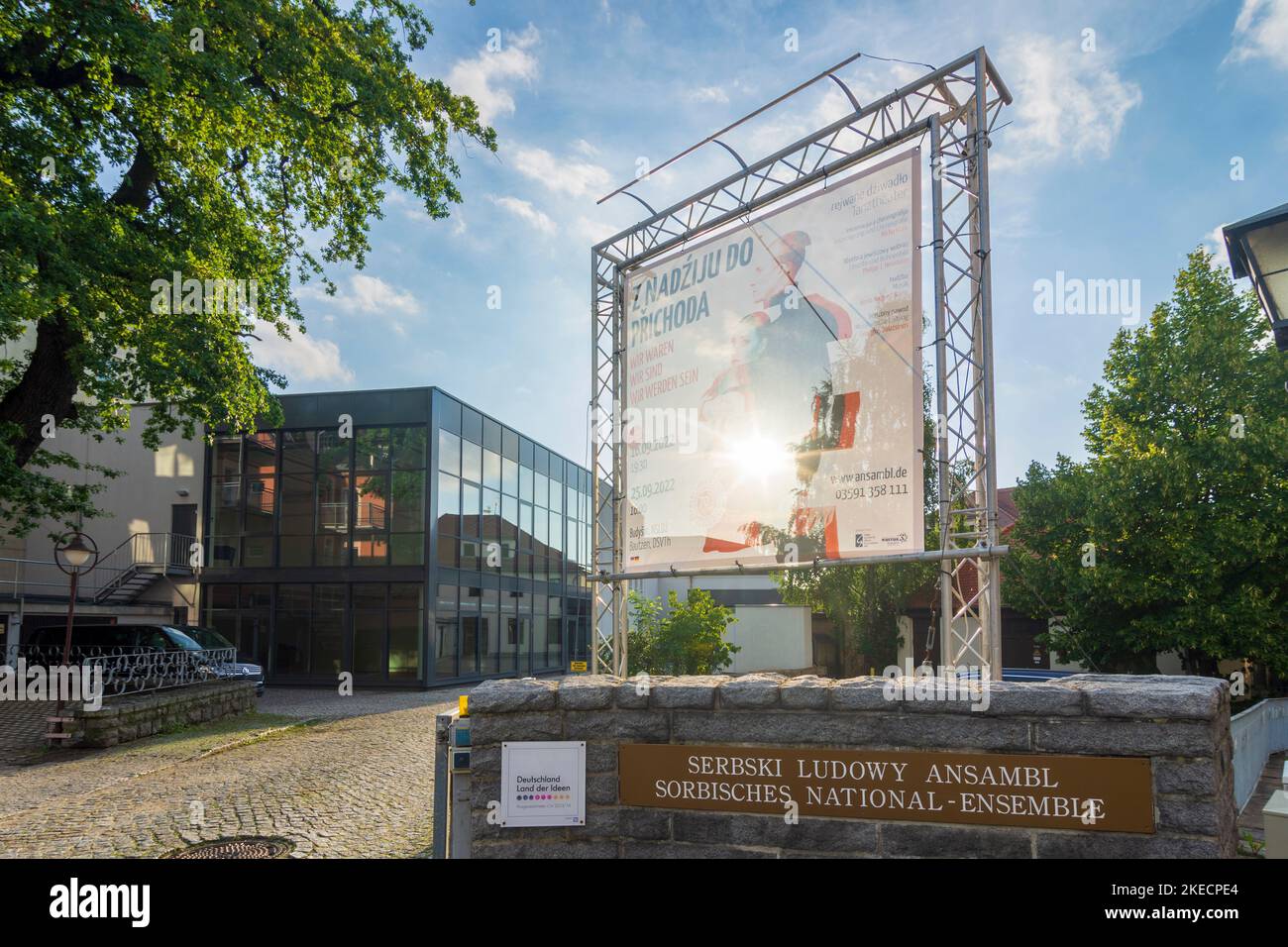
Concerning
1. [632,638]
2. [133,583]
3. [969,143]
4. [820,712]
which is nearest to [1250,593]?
[632,638]

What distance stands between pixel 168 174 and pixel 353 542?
488 inches

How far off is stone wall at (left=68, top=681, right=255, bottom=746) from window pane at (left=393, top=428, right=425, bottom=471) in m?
8.37

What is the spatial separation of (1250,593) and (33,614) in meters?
29.0

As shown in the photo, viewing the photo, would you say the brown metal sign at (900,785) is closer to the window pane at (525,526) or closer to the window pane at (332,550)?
the window pane at (332,550)

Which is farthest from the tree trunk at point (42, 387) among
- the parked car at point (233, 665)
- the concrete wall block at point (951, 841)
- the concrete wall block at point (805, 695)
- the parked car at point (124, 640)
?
the concrete wall block at point (951, 841)

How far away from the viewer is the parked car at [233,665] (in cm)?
1953

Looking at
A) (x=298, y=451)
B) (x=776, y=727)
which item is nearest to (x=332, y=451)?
(x=298, y=451)

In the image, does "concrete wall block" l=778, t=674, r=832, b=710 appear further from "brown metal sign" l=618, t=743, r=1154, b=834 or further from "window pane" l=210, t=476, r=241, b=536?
"window pane" l=210, t=476, r=241, b=536

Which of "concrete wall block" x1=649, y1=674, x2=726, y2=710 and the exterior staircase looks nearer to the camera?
"concrete wall block" x1=649, y1=674, x2=726, y2=710

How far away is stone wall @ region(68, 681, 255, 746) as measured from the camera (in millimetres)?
12570

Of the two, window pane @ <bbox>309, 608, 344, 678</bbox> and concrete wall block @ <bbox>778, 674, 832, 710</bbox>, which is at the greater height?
concrete wall block @ <bbox>778, 674, 832, 710</bbox>

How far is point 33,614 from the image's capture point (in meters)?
22.8

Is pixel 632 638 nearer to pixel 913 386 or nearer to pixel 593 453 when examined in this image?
pixel 593 453

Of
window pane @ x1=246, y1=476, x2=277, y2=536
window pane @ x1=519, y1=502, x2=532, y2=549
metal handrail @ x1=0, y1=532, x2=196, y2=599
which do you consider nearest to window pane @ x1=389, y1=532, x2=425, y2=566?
window pane @ x1=246, y1=476, x2=277, y2=536
